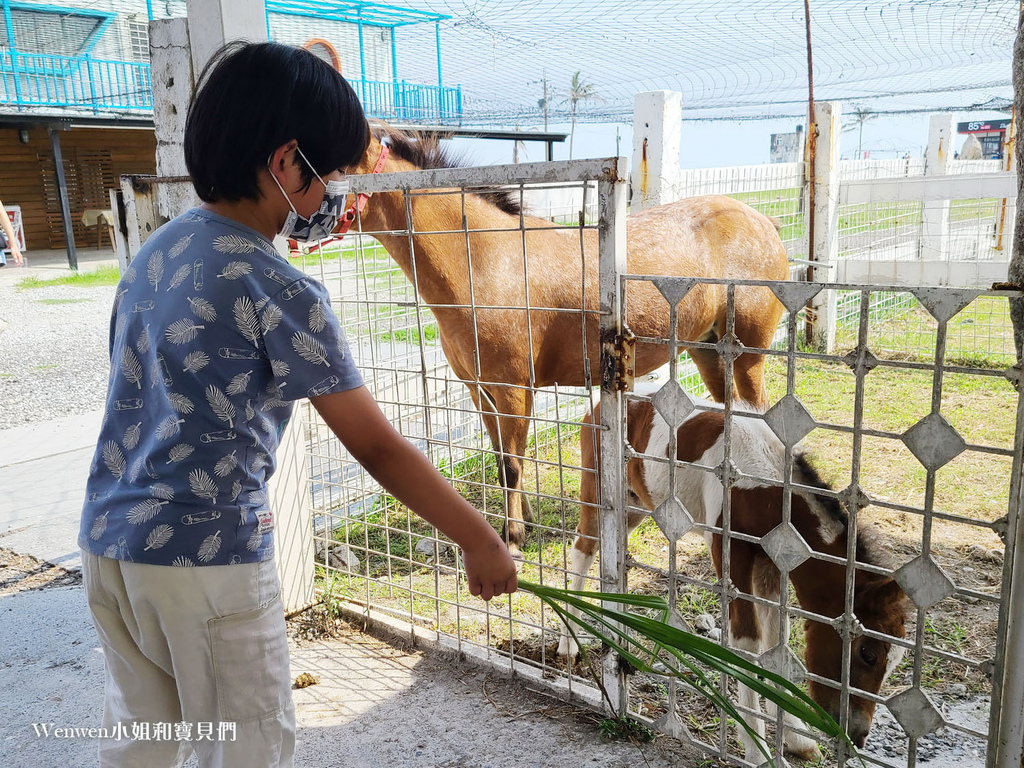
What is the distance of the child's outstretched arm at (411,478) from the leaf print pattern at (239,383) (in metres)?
0.13

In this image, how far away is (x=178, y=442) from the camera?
136 cm

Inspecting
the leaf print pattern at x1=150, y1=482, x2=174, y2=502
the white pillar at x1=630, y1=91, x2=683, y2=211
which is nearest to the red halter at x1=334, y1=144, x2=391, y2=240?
the leaf print pattern at x1=150, y1=482, x2=174, y2=502

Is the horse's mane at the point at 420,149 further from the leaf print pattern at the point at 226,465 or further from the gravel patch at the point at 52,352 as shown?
the gravel patch at the point at 52,352

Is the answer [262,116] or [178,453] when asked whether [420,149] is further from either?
[178,453]

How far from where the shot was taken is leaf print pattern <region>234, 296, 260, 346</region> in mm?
1344

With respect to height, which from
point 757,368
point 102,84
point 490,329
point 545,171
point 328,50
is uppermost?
point 102,84

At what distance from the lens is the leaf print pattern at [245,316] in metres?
1.34

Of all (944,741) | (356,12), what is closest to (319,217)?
(944,741)

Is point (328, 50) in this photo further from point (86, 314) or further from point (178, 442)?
point (86, 314)

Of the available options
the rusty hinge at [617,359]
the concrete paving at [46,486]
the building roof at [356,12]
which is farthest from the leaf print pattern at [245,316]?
the building roof at [356,12]

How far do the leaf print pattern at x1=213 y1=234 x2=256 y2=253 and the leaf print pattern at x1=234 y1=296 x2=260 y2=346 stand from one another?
0.31 ft

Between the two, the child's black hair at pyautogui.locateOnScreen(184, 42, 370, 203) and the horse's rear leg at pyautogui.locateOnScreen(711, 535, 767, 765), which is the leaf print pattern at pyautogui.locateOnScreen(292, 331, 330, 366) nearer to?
the child's black hair at pyautogui.locateOnScreen(184, 42, 370, 203)

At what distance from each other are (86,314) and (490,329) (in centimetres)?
989

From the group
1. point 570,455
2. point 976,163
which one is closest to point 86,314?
point 570,455
